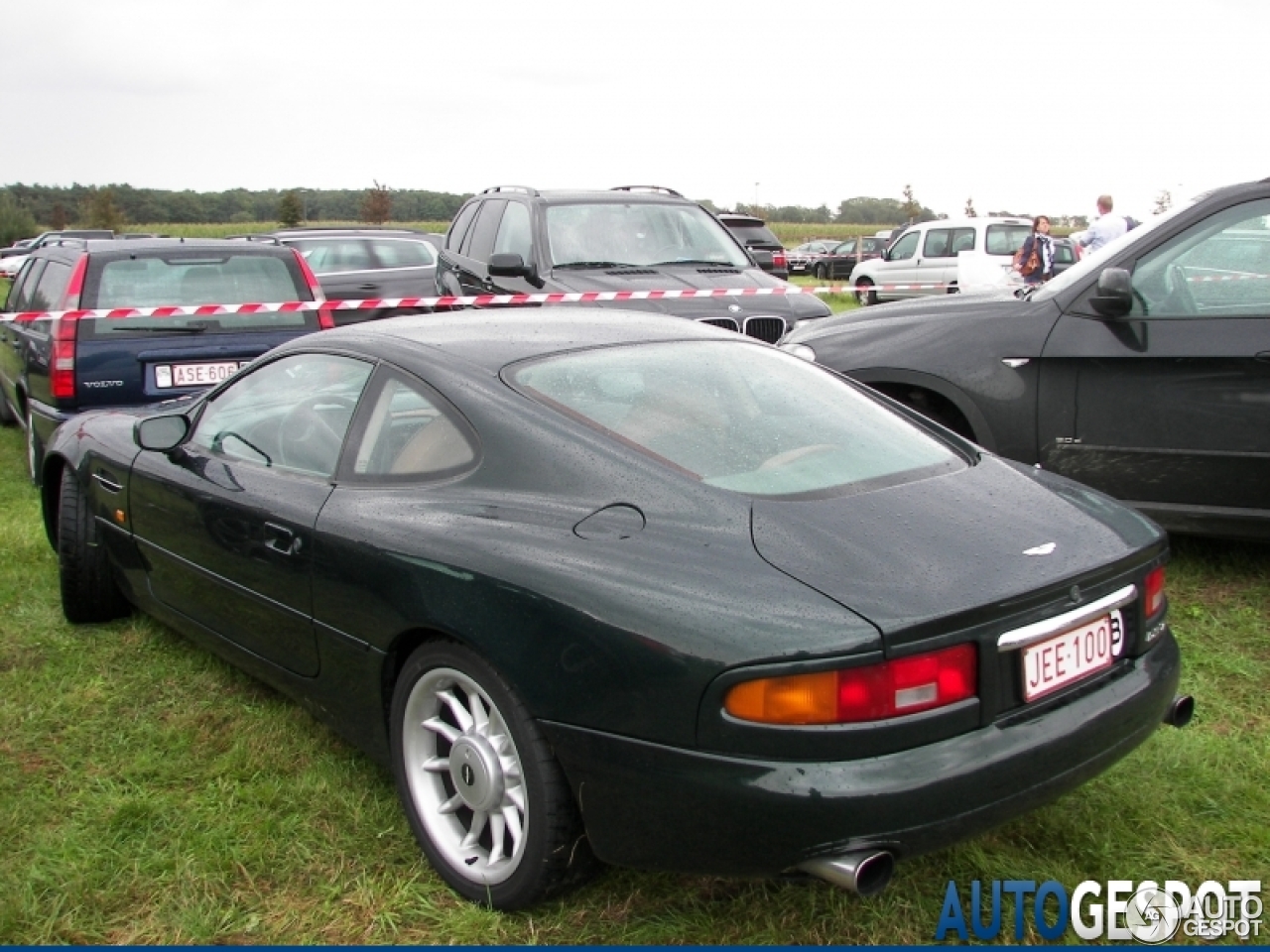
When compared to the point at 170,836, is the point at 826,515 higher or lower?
higher

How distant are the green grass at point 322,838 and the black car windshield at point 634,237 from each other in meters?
5.22

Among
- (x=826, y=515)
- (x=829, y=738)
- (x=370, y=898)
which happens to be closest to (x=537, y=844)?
(x=370, y=898)

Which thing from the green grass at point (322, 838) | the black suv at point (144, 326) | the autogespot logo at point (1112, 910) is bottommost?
the autogespot logo at point (1112, 910)

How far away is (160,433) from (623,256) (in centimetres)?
522

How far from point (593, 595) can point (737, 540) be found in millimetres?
332

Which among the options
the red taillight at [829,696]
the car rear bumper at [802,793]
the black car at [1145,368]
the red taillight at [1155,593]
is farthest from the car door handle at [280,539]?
the black car at [1145,368]

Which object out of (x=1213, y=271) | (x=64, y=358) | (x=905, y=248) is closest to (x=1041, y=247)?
(x=905, y=248)

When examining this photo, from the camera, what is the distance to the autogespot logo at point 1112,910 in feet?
8.62

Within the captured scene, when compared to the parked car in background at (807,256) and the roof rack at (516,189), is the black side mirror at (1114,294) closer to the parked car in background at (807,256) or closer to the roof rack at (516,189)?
the roof rack at (516,189)

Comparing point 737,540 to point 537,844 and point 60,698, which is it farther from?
point 60,698

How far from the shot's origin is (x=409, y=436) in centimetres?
309

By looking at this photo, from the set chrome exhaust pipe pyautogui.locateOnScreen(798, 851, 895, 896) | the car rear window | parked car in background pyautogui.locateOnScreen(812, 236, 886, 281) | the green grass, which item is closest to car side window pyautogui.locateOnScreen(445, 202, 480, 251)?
the car rear window

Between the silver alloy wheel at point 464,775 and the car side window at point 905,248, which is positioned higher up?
the car side window at point 905,248

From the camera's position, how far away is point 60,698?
3.96 metres
